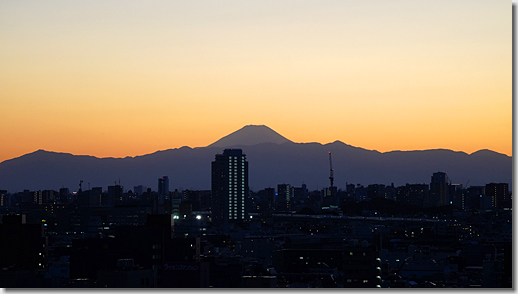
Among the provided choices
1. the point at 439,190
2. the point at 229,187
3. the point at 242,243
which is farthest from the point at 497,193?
the point at 242,243

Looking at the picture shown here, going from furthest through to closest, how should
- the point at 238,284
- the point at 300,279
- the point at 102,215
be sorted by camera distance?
the point at 102,215 → the point at 300,279 → the point at 238,284

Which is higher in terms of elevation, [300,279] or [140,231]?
[140,231]

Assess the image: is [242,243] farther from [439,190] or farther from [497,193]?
[439,190]

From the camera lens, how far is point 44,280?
68.7ft

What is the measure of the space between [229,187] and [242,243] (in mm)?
49128

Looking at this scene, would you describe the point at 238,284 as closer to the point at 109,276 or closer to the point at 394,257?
the point at 109,276

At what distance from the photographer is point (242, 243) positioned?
186ft

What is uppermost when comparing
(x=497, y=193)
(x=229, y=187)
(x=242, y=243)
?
(x=229, y=187)

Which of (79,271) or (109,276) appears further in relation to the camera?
(79,271)

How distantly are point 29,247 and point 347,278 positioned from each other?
11.3 meters

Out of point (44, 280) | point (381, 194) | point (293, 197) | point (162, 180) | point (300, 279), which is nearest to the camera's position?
point (44, 280)

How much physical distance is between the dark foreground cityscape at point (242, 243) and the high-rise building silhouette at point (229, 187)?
0.43 feet

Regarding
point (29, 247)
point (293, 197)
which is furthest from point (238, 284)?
point (293, 197)

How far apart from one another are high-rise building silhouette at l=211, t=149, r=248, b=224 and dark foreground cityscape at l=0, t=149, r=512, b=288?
133 mm
